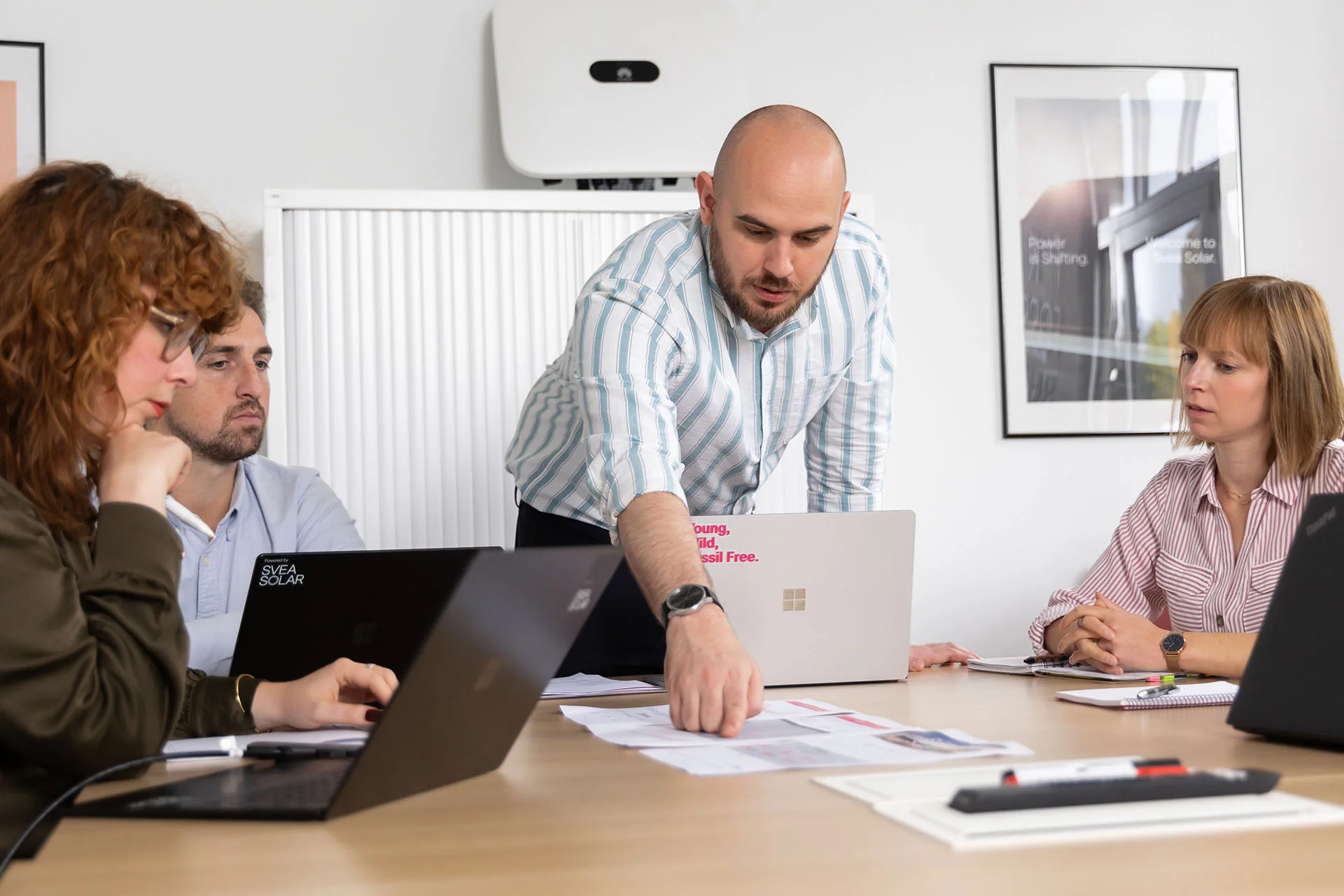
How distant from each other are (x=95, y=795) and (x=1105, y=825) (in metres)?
0.74

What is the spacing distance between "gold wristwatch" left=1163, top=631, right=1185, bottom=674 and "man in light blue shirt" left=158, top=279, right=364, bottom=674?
122cm

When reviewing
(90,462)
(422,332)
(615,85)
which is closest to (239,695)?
(90,462)

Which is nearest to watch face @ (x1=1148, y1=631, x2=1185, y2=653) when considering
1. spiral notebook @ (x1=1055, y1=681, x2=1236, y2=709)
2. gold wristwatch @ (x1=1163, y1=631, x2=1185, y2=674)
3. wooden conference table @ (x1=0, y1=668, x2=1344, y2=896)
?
gold wristwatch @ (x1=1163, y1=631, x2=1185, y2=674)

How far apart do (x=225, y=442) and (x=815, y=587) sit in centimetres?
114

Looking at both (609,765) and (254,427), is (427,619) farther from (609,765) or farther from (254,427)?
(254,427)

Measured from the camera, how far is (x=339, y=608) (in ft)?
4.88

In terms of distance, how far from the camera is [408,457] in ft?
9.46

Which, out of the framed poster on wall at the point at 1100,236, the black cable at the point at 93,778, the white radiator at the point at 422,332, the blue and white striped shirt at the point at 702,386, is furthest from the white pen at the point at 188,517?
the framed poster on wall at the point at 1100,236

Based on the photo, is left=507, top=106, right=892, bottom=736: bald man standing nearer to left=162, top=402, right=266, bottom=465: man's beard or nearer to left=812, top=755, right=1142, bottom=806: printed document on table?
left=812, top=755, right=1142, bottom=806: printed document on table

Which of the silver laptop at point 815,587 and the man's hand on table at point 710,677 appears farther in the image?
the silver laptop at point 815,587

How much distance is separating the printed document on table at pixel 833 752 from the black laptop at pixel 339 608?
443mm

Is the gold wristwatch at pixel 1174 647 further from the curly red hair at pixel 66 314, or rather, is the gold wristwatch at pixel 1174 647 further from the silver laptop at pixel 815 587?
the curly red hair at pixel 66 314

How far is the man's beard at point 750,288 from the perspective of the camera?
179cm

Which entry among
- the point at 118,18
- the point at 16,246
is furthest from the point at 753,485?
the point at 118,18
